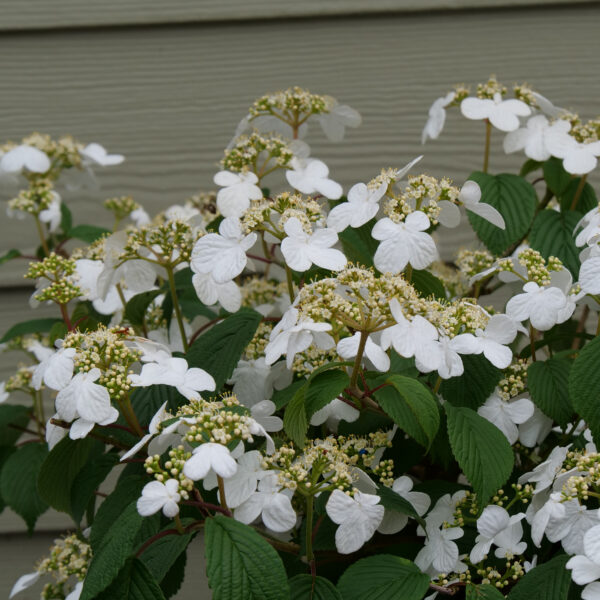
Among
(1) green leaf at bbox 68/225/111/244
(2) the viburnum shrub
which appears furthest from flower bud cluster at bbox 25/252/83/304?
(1) green leaf at bbox 68/225/111/244

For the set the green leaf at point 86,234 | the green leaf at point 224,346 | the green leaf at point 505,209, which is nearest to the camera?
the green leaf at point 224,346

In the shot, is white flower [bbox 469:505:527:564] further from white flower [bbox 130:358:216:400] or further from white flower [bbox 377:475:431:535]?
white flower [bbox 130:358:216:400]

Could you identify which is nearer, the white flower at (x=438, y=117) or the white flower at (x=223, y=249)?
the white flower at (x=223, y=249)

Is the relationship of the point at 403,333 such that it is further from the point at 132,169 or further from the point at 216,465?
the point at 132,169

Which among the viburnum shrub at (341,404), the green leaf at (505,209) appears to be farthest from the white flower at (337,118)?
the green leaf at (505,209)

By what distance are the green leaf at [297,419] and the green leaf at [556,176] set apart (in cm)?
45

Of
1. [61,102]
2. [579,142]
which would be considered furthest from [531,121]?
[61,102]

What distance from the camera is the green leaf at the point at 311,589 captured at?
62cm

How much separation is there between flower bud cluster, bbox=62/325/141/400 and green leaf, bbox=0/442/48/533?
0.32 metres

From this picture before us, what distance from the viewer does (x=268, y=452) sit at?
0.64 m

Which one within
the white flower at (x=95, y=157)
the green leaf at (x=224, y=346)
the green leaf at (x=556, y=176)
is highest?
the green leaf at (x=556, y=176)

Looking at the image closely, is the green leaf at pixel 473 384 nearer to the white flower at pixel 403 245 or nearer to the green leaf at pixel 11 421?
the white flower at pixel 403 245

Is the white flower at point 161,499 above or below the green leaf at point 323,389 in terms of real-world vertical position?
below

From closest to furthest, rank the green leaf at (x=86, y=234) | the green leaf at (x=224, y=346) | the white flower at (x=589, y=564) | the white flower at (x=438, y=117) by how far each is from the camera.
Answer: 1. the white flower at (x=589, y=564)
2. the green leaf at (x=224, y=346)
3. the white flower at (x=438, y=117)
4. the green leaf at (x=86, y=234)
